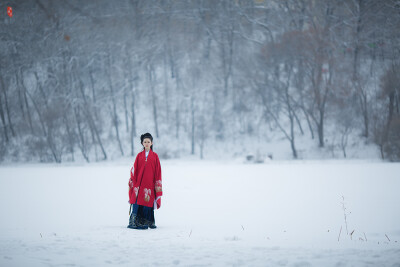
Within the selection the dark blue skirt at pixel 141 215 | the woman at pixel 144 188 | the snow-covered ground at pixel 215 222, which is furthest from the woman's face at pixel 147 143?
the snow-covered ground at pixel 215 222

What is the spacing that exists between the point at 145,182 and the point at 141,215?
2.15ft

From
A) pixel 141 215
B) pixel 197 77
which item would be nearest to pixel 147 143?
pixel 141 215

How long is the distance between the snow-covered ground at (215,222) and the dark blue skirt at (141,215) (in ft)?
1.03

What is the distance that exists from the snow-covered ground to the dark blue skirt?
313 mm

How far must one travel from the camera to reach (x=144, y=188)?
5613 millimetres

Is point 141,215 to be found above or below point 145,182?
below

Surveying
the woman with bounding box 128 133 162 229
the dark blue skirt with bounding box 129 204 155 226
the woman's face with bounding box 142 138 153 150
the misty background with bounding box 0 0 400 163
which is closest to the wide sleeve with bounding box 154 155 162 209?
the woman with bounding box 128 133 162 229

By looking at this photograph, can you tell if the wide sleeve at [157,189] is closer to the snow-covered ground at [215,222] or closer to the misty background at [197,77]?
the snow-covered ground at [215,222]

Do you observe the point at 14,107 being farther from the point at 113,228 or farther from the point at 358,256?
the point at 358,256

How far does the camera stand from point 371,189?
29.5 ft

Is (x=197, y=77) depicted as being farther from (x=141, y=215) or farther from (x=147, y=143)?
(x=141, y=215)

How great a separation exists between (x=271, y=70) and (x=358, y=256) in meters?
26.4

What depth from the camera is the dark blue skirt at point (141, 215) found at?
222 inches

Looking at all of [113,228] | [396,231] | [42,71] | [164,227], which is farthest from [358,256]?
[42,71]
